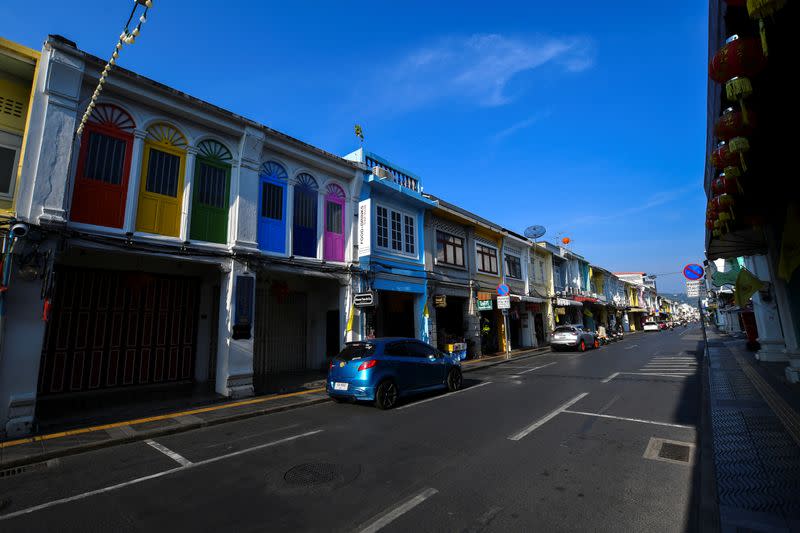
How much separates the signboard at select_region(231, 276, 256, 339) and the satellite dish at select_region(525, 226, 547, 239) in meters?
24.0

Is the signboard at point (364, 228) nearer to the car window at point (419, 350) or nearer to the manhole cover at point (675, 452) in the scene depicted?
the car window at point (419, 350)

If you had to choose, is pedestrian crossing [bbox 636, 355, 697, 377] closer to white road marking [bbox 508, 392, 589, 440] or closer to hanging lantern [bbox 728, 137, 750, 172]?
A: white road marking [bbox 508, 392, 589, 440]

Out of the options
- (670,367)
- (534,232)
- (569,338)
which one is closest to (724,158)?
(670,367)

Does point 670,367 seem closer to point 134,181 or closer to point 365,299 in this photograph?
point 365,299

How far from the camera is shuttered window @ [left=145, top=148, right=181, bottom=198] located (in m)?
10.0

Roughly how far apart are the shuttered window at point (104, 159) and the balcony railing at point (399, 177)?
8.88 m

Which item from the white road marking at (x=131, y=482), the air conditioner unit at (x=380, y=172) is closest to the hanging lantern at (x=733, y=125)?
the white road marking at (x=131, y=482)

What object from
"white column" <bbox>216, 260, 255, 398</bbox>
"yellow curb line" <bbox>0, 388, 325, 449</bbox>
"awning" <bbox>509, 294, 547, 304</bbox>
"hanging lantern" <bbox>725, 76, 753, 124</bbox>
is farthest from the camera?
"awning" <bbox>509, 294, 547, 304</bbox>

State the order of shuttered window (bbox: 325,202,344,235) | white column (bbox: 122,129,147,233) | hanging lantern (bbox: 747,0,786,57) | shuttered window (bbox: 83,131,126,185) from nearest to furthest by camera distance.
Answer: hanging lantern (bbox: 747,0,786,57), shuttered window (bbox: 83,131,126,185), white column (bbox: 122,129,147,233), shuttered window (bbox: 325,202,344,235)

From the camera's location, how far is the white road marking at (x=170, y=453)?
224 inches

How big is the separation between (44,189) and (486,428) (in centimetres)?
1039

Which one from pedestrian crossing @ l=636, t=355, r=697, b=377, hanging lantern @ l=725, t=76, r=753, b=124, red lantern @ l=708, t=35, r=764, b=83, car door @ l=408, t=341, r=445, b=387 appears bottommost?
pedestrian crossing @ l=636, t=355, r=697, b=377

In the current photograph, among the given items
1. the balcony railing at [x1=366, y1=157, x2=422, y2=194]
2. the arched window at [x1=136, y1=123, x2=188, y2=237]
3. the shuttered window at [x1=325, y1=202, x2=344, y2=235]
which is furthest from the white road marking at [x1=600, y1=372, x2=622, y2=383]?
the arched window at [x1=136, y1=123, x2=188, y2=237]

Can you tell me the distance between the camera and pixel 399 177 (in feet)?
57.9
